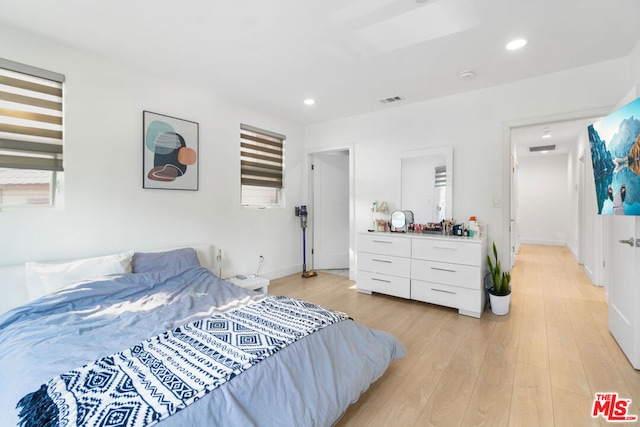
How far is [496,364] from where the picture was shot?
2.10 meters

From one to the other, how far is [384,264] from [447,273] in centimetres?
76

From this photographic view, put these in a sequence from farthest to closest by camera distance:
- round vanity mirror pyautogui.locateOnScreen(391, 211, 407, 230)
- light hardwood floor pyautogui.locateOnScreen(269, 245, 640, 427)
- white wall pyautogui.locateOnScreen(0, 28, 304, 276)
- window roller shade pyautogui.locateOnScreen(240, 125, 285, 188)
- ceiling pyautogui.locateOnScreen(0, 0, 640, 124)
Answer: window roller shade pyautogui.locateOnScreen(240, 125, 285, 188) < round vanity mirror pyautogui.locateOnScreen(391, 211, 407, 230) < white wall pyautogui.locateOnScreen(0, 28, 304, 276) < ceiling pyautogui.locateOnScreen(0, 0, 640, 124) < light hardwood floor pyautogui.locateOnScreen(269, 245, 640, 427)

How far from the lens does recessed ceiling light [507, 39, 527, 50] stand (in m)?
2.37

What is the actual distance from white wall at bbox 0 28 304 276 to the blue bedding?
0.72m

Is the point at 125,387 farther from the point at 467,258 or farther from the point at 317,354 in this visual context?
the point at 467,258

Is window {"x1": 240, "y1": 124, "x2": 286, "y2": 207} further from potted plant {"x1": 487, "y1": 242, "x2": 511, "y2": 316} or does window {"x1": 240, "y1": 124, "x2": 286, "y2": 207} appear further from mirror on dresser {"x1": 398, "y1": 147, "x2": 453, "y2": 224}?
potted plant {"x1": 487, "y1": 242, "x2": 511, "y2": 316}

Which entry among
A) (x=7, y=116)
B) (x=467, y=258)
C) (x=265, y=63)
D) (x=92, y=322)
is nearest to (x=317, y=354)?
(x=92, y=322)

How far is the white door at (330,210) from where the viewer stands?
500 centimetres

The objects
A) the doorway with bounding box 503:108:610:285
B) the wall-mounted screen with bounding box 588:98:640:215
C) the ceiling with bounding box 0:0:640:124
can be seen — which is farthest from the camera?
the doorway with bounding box 503:108:610:285

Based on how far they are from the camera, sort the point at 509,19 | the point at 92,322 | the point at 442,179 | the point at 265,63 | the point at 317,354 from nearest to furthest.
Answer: the point at 317,354 → the point at 92,322 → the point at 509,19 → the point at 265,63 → the point at 442,179

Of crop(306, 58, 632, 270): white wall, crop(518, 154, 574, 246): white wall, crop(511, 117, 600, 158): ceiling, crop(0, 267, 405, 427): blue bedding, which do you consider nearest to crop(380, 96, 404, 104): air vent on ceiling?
crop(306, 58, 632, 270): white wall

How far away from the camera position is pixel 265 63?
109 inches

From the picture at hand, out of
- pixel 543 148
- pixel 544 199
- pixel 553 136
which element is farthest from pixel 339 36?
pixel 544 199

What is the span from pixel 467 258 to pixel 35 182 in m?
4.09
